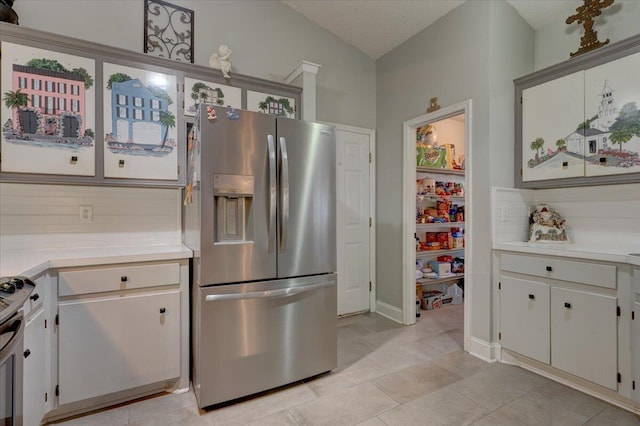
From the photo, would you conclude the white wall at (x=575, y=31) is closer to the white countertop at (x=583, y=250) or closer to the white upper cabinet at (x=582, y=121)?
the white upper cabinet at (x=582, y=121)

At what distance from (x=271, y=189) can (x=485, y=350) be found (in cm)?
216

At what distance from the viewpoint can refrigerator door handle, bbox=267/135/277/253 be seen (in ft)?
6.48

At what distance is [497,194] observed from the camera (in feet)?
8.41

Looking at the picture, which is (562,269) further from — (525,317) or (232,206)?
(232,206)

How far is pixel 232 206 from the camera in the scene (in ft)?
6.40

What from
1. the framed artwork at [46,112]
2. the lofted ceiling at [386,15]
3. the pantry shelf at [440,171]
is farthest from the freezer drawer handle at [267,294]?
the lofted ceiling at [386,15]

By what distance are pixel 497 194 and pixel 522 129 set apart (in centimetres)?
62

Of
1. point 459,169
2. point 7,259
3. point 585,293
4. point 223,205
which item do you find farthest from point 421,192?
point 7,259

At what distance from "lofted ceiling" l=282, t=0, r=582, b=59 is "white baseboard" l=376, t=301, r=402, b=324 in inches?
115

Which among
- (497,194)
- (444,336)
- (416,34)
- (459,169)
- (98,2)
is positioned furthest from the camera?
(459,169)

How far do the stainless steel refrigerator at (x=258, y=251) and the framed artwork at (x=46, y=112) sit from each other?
2.24 ft

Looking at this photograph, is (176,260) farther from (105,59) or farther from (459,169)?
(459,169)

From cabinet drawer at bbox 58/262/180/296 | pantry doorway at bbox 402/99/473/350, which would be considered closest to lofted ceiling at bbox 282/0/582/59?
pantry doorway at bbox 402/99/473/350

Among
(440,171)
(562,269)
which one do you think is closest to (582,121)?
(562,269)
